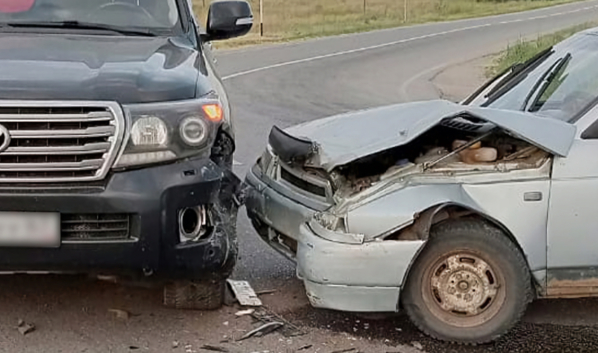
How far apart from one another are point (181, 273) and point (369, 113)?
1782 millimetres

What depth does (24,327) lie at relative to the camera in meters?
4.78

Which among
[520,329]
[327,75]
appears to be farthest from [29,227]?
[327,75]

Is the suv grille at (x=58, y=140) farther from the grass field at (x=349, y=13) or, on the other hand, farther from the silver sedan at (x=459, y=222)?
the grass field at (x=349, y=13)

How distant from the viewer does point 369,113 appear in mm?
5719

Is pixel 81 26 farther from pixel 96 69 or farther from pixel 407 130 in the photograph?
pixel 407 130

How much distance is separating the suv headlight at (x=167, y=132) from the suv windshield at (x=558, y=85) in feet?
6.18

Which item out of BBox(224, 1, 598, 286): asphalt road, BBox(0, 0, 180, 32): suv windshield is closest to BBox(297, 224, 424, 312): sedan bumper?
BBox(224, 1, 598, 286): asphalt road

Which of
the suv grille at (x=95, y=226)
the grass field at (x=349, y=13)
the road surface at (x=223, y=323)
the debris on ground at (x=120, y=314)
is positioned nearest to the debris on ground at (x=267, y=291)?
the road surface at (x=223, y=323)

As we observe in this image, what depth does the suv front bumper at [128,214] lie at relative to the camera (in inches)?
167

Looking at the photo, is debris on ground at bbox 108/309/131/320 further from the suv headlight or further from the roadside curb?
the roadside curb

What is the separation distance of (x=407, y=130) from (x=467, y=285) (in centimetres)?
82

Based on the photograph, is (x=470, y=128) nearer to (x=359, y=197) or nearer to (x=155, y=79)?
(x=359, y=197)

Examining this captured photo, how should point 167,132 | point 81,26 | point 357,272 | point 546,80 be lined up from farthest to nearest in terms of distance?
point 546,80, point 81,26, point 357,272, point 167,132

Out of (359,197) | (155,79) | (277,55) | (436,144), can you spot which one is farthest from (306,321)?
(277,55)
